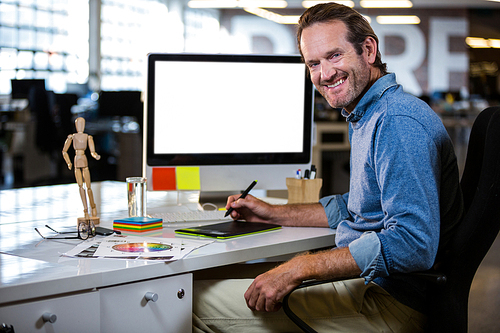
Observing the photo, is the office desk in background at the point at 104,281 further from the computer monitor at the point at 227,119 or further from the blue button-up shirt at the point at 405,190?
the computer monitor at the point at 227,119

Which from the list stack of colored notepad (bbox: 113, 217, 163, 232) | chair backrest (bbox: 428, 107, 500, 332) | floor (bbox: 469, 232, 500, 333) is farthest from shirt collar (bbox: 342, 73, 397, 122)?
floor (bbox: 469, 232, 500, 333)

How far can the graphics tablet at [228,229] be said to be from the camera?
1.23 m

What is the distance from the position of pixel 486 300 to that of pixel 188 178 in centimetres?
195

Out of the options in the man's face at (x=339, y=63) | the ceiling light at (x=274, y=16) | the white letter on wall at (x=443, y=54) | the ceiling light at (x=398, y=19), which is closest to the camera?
the man's face at (x=339, y=63)

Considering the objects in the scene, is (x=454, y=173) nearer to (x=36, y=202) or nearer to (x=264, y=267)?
(x=264, y=267)

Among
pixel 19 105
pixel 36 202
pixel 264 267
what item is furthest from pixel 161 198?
pixel 19 105

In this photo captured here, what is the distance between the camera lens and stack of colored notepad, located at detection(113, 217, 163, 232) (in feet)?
4.23

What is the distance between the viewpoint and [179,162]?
66.2 inches

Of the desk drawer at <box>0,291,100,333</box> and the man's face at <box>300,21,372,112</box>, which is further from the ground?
the man's face at <box>300,21,372,112</box>

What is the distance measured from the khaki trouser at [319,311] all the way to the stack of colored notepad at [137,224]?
0.25m

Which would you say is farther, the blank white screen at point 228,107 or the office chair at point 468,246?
the blank white screen at point 228,107

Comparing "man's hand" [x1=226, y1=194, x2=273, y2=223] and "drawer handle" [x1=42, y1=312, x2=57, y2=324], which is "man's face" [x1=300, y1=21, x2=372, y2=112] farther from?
"drawer handle" [x1=42, y1=312, x2=57, y2=324]

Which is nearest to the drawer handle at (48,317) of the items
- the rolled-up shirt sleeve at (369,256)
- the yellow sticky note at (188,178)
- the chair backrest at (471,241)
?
the rolled-up shirt sleeve at (369,256)

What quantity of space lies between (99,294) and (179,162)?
0.81m
